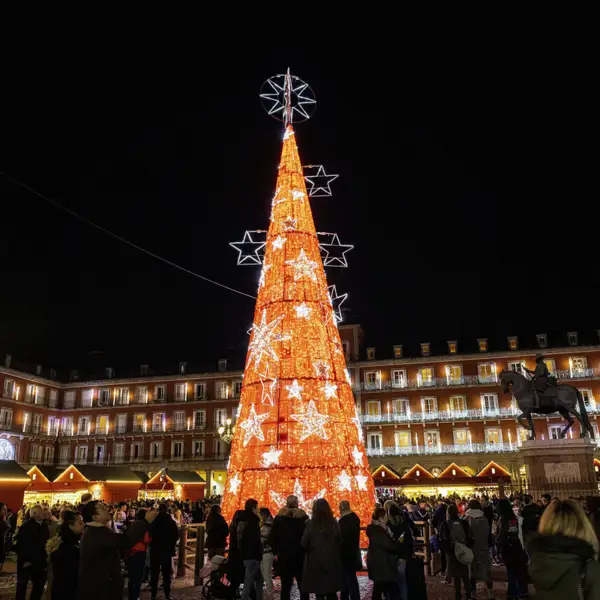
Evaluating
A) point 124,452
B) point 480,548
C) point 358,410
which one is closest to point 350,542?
point 480,548

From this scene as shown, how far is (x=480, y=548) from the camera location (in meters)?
7.52

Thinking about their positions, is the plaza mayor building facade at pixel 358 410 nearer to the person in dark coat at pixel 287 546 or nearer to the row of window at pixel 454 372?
the row of window at pixel 454 372

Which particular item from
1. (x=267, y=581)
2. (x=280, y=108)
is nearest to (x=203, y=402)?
(x=280, y=108)

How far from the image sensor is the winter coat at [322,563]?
548 cm

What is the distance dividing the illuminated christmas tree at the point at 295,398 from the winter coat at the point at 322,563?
4.44 metres

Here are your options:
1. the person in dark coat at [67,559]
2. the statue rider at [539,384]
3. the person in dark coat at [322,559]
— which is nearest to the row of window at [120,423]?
the statue rider at [539,384]

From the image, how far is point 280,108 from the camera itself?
13.8 metres

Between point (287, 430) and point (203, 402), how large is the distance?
35.1m

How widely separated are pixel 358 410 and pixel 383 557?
3433 cm

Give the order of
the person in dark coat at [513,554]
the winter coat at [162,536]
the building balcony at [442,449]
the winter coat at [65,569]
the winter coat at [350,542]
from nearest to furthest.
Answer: the winter coat at [65,569], the winter coat at [350,542], the person in dark coat at [513,554], the winter coat at [162,536], the building balcony at [442,449]

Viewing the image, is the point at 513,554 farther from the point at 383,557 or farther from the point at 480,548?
the point at 383,557

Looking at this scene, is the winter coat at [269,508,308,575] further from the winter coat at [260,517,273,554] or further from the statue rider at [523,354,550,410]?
the statue rider at [523,354,550,410]

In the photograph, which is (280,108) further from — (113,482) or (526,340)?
(526,340)

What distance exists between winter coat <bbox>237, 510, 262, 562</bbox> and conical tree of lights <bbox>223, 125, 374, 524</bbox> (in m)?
3.24
